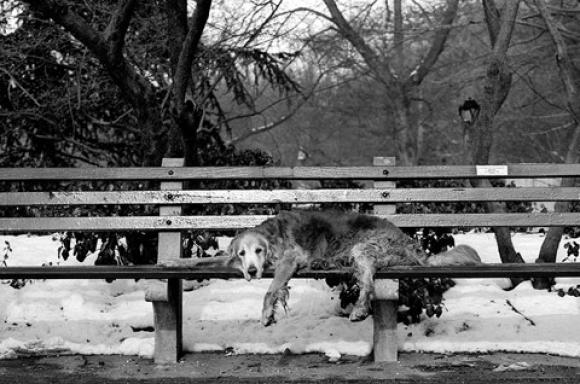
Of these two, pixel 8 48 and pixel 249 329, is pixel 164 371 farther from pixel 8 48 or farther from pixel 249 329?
pixel 8 48

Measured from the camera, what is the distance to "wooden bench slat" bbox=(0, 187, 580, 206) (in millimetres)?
5605

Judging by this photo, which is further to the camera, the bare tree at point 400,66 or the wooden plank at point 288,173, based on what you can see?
the bare tree at point 400,66

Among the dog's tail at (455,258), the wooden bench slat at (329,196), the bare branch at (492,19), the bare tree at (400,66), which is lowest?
the dog's tail at (455,258)

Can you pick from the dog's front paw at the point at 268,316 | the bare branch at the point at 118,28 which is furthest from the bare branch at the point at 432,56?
the dog's front paw at the point at 268,316

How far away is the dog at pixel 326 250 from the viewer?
16.1 feet

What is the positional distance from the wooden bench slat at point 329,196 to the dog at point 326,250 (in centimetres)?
14

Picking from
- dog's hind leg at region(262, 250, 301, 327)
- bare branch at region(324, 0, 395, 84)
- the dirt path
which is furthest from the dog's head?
bare branch at region(324, 0, 395, 84)

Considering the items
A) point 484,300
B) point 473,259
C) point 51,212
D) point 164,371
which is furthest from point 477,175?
point 51,212

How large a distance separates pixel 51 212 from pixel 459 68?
66.8ft

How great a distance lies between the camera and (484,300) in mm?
6289

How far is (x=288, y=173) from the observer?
5.71 m

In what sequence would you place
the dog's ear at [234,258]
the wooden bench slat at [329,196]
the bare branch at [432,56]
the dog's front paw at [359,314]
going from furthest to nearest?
the bare branch at [432,56]
the wooden bench slat at [329,196]
the dog's ear at [234,258]
the dog's front paw at [359,314]

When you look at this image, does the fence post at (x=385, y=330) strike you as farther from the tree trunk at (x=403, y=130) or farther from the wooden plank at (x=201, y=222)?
the tree trunk at (x=403, y=130)

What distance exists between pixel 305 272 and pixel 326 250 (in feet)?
1.72
